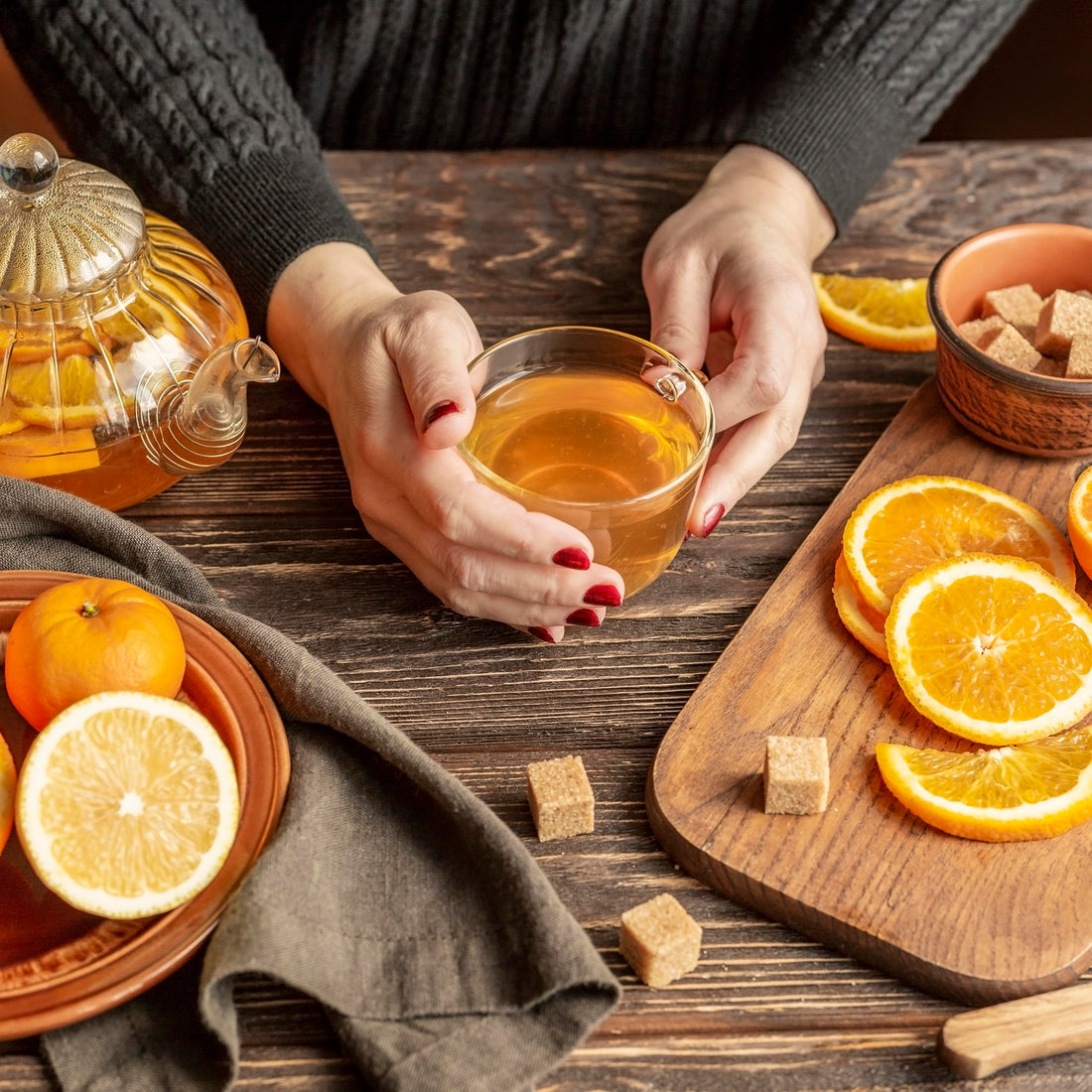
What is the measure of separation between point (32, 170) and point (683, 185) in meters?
0.99

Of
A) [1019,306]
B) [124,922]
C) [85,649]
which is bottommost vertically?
[124,922]

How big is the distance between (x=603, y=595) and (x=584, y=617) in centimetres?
6

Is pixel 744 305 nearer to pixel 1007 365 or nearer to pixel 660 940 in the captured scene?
pixel 1007 365

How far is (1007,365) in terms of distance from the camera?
1.30m

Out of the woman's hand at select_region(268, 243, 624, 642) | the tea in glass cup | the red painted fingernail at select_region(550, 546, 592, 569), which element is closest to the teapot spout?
the woman's hand at select_region(268, 243, 624, 642)

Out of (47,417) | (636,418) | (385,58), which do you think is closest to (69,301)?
(47,417)

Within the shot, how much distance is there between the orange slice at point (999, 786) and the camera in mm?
1017

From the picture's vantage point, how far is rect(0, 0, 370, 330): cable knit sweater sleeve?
1.47 meters

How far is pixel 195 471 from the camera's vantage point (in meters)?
1.33

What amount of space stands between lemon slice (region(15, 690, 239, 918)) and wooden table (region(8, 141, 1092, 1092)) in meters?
0.13

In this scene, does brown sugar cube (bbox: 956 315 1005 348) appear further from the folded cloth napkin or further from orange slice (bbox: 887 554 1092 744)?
the folded cloth napkin

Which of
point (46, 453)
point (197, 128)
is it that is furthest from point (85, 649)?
point (197, 128)

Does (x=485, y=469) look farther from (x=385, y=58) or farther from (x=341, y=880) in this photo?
(x=385, y=58)

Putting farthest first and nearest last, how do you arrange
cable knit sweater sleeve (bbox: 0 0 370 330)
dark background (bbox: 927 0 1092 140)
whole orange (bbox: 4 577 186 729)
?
dark background (bbox: 927 0 1092 140)
cable knit sweater sleeve (bbox: 0 0 370 330)
whole orange (bbox: 4 577 186 729)
